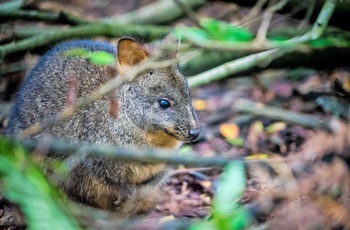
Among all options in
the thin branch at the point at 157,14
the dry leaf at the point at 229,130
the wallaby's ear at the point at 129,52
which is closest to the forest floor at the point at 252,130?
the dry leaf at the point at 229,130

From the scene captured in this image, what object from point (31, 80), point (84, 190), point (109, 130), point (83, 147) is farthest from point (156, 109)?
point (83, 147)

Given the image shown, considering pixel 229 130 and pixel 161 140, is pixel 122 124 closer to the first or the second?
pixel 161 140

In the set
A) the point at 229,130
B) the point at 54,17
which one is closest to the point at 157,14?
the point at 54,17

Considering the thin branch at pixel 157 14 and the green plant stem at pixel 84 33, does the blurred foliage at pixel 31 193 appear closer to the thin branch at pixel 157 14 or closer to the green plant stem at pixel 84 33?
the green plant stem at pixel 84 33

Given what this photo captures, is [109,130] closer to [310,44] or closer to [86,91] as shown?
[86,91]

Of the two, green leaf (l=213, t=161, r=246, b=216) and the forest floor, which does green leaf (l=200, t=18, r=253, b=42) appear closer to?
the forest floor

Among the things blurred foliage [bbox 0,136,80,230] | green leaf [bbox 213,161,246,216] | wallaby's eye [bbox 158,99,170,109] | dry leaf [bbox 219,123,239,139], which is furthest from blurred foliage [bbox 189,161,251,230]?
dry leaf [bbox 219,123,239,139]

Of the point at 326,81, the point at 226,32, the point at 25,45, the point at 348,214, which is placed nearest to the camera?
the point at 348,214
